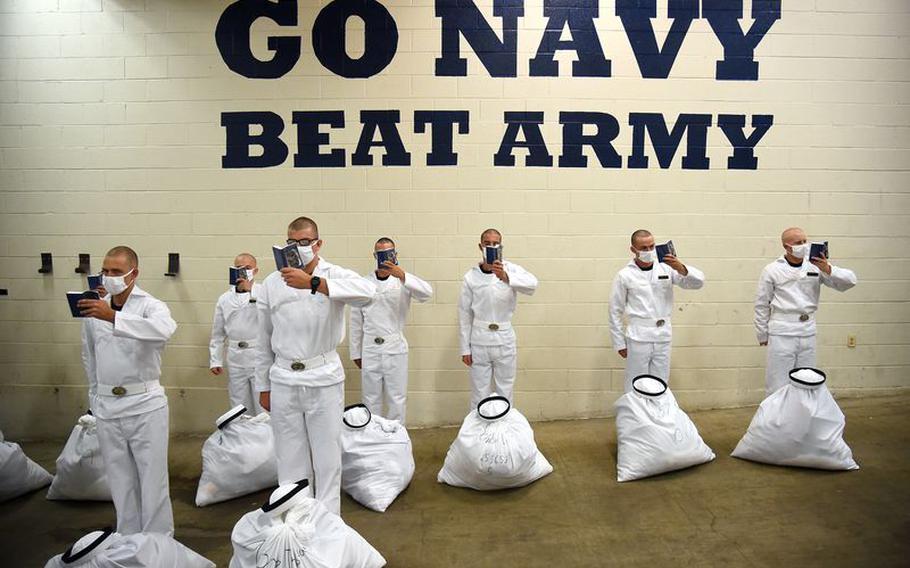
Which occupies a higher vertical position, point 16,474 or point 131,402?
point 131,402

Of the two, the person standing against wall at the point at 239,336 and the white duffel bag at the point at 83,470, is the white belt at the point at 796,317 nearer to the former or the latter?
the person standing against wall at the point at 239,336

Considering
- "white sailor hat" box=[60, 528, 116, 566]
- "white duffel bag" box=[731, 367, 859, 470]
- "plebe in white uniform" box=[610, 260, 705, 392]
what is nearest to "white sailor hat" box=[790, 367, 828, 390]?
"white duffel bag" box=[731, 367, 859, 470]

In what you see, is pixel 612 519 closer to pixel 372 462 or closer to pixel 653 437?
pixel 653 437

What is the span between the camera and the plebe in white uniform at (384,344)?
5.26m

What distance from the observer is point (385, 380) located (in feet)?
17.4

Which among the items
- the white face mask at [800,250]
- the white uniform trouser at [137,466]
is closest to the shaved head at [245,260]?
the white uniform trouser at [137,466]

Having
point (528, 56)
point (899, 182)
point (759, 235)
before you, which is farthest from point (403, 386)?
point (899, 182)

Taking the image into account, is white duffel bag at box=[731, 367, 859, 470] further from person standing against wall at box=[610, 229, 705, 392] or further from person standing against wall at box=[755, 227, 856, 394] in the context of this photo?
person standing against wall at box=[610, 229, 705, 392]

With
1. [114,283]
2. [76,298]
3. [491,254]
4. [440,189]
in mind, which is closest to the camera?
[76,298]

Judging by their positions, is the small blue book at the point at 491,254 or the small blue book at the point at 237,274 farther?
the small blue book at the point at 237,274

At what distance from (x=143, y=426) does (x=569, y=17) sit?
4.60m

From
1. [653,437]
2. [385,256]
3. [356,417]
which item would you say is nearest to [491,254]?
[385,256]

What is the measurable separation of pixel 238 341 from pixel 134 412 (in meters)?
1.79

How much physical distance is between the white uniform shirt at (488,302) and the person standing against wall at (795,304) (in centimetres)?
193
